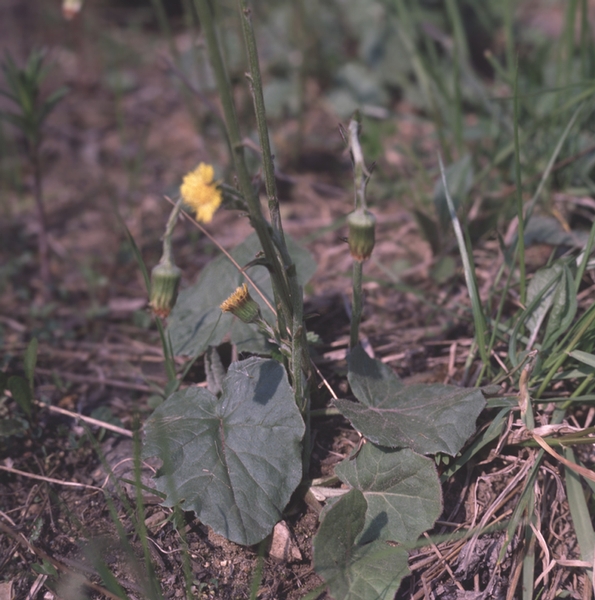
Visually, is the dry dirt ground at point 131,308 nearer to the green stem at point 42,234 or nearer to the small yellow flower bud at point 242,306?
the green stem at point 42,234

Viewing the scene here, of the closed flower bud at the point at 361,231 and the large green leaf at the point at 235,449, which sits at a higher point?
the closed flower bud at the point at 361,231

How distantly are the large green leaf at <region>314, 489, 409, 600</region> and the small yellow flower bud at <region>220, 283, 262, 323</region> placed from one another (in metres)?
0.52

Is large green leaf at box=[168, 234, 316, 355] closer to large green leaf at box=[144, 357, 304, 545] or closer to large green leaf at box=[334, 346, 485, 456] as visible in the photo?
large green leaf at box=[144, 357, 304, 545]

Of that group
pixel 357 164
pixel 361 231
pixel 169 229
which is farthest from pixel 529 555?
pixel 169 229

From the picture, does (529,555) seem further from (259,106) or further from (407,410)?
(259,106)

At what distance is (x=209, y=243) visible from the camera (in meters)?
2.92

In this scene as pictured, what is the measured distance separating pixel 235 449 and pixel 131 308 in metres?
1.27

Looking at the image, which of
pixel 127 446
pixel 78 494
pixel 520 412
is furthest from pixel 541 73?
pixel 78 494

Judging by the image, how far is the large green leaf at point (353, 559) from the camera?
4.52 ft

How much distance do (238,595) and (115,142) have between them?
3.17m

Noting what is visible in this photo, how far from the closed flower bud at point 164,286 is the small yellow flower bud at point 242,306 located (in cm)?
15

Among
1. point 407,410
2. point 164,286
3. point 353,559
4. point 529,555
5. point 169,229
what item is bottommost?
point 529,555

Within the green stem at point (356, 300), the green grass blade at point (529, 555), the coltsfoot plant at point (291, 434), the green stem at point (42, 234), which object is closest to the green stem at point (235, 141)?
the coltsfoot plant at point (291, 434)

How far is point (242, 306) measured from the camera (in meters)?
1.56
